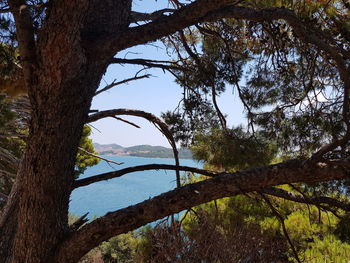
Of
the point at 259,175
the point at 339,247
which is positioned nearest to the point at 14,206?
the point at 259,175

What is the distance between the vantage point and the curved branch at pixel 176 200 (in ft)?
4.13

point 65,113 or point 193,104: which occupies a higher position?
point 193,104

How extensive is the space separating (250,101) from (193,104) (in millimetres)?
494

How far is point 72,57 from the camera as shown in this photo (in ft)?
4.46

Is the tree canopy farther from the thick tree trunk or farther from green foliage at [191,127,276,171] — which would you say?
green foliage at [191,127,276,171]

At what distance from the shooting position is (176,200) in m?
1.29

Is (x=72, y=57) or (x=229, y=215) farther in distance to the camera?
(x=229, y=215)

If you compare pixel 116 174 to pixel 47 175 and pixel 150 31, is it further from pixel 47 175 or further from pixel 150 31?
pixel 150 31

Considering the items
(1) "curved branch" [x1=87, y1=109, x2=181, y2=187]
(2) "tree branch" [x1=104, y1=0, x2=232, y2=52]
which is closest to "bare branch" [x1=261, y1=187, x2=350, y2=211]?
(1) "curved branch" [x1=87, y1=109, x2=181, y2=187]

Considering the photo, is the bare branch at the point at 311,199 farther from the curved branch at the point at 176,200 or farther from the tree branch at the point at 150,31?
the tree branch at the point at 150,31

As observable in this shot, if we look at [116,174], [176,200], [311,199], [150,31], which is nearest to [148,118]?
[116,174]

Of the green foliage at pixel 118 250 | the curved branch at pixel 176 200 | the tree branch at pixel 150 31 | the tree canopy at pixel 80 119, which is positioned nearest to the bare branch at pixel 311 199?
the tree canopy at pixel 80 119

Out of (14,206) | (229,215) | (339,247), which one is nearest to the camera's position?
(14,206)

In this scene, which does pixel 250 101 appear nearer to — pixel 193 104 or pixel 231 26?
pixel 193 104
